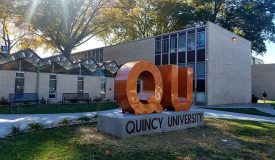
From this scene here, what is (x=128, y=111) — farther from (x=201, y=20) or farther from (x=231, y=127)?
(x=201, y=20)

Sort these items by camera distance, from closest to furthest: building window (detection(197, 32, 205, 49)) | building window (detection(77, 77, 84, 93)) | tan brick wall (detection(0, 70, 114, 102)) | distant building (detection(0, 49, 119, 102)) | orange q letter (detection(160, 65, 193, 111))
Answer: orange q letter (detection(160, 65, 193, 111))
tan brick wall (detection(0, 70, 114, 102))
distant building (detection(0, 49, 119, 102))
building window (detection(197, 32, 205, 49))
building window (detection(77, 77, 84, 93))

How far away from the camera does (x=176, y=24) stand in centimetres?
4481

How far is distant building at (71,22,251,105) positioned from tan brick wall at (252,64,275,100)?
11684mm

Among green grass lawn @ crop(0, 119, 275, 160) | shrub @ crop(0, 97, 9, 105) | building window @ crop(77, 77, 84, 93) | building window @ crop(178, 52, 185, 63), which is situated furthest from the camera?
building window @ crop(178, 52, 185, 63)

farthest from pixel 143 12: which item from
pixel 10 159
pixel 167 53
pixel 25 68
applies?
pixel 10 159

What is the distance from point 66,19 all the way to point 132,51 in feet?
29.7

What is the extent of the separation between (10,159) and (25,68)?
18491 mm

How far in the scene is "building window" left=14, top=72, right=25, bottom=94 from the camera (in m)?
24.0

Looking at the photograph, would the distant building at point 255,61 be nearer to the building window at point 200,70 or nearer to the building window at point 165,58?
the building window at point 165,58

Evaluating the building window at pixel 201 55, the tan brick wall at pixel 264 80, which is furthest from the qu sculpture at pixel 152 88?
the tan brick wall at pixel 264 80

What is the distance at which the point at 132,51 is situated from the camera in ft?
120

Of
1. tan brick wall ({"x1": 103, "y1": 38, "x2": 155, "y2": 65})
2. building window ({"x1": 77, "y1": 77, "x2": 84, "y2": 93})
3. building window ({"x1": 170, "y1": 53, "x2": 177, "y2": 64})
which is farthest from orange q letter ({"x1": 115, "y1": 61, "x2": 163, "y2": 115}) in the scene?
tan brick wall ({"x1": 103, "y1": 38, "x2": 155, "y2": 65})

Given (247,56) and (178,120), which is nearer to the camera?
(178,120)

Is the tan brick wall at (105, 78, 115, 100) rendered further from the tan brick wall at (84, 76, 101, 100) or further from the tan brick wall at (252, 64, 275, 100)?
the tan brick wall at (252, 64, 275, 100)
